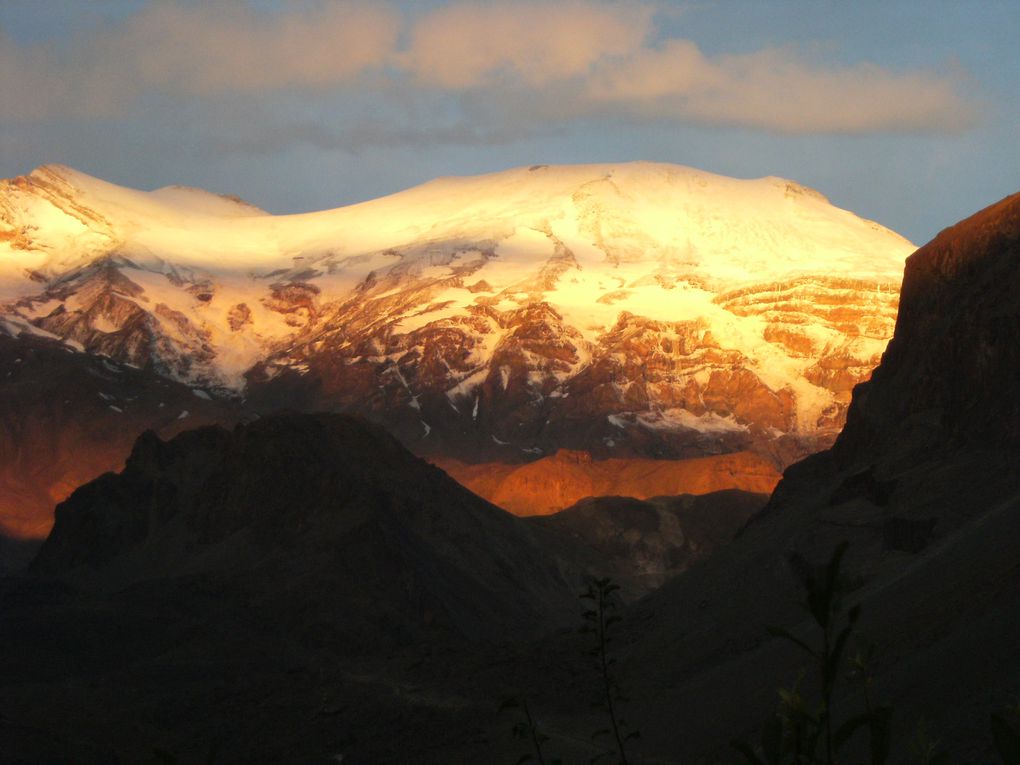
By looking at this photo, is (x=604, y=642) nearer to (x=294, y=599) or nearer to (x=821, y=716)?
(x=821, y=716)

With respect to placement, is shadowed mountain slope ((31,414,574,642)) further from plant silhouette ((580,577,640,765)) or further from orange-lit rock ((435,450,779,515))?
plant silhouette ((580,577,640,765))


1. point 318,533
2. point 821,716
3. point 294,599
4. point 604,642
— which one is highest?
point 318,533

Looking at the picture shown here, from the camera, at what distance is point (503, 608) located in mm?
109188

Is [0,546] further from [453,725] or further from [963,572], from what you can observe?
[963,572]

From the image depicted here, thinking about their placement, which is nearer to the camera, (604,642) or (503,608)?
(604,642)

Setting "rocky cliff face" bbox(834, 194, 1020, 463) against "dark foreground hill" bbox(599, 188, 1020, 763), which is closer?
"dark foreground hill" bbox(599, 188, 1020, 763)

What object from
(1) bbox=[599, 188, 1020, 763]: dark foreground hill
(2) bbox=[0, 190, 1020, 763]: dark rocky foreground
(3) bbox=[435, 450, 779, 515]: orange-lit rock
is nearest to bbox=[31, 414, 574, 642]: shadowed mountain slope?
(2) bbox=[0, 190, 1020, 763]: dark rocky foreground

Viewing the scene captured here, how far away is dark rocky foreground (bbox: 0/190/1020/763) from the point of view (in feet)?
169

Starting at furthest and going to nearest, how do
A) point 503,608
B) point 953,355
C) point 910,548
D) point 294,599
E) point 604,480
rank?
1. point 604,480
2. point 503,608
3. point 294,599
4. point 953,355
5. point 910,548

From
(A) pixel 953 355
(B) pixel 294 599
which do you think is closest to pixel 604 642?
(A) pixel 953 355

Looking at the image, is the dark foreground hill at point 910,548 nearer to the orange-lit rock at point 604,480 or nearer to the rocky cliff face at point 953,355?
the rocky cliff face at point 953,355

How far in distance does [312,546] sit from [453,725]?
46958 millimetres

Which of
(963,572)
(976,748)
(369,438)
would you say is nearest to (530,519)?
(369,438)

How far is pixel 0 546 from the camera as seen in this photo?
161 m
